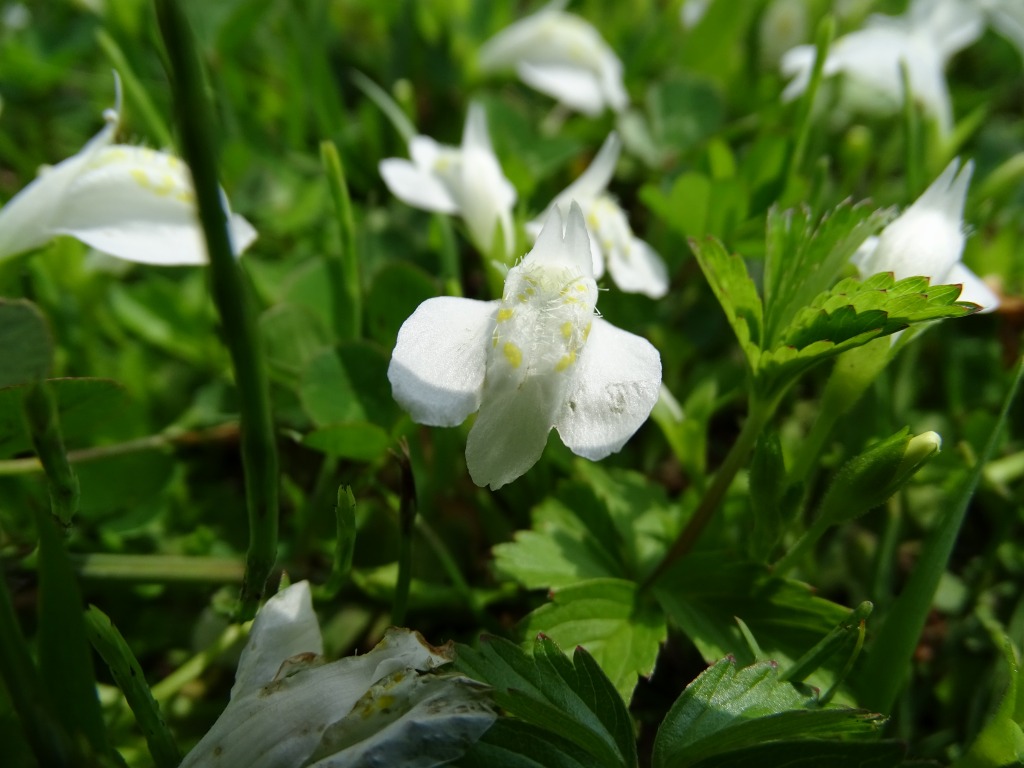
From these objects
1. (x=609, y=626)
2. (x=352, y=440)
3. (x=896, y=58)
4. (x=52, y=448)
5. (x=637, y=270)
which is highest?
(x=896, y=58)

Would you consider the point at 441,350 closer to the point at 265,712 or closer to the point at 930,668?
the point at 265,712

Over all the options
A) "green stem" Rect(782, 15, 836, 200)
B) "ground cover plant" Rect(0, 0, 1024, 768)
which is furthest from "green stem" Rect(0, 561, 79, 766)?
"green stem" Rect(782, 15, 836, 200)

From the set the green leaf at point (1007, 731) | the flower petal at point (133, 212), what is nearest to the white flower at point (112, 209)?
the flower petal at point (133, 212)

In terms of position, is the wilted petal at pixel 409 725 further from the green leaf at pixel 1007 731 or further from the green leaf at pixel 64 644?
the green leaf at pixel 1007 731

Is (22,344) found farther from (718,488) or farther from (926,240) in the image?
(926,240)

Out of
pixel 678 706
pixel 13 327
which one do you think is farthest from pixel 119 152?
pixel 678 706

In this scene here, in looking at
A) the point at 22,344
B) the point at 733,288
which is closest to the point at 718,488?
the point at 733,288
